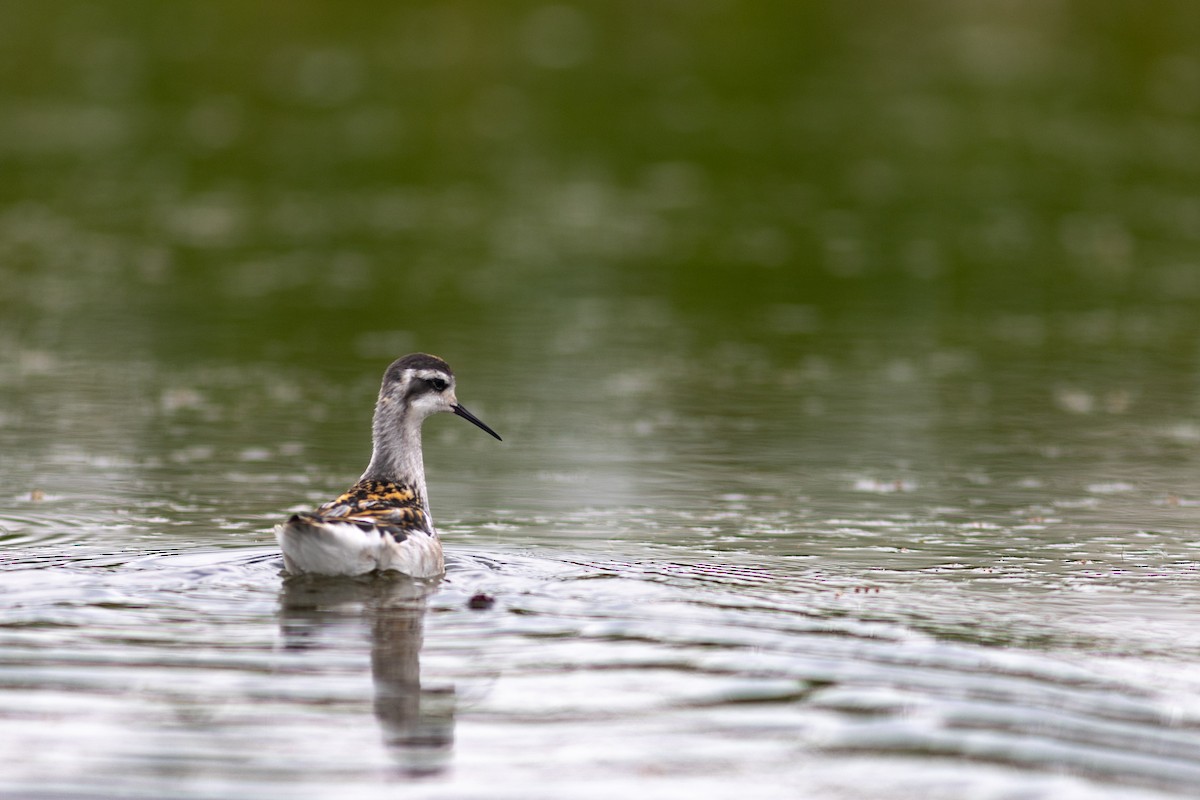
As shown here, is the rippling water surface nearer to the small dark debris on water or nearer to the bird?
the small dark debris on water

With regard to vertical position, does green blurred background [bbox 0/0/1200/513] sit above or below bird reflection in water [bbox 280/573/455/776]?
above

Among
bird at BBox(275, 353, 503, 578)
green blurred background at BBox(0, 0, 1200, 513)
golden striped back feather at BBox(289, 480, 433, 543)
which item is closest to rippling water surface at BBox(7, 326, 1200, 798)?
bird at BBox(275, 353, 503, 578)

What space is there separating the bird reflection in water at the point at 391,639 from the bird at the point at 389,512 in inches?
5.5

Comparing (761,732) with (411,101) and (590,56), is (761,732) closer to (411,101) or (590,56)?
(411,101)

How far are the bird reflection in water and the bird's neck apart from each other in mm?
1657

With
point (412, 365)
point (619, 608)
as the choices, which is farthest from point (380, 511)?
point (619, 608)

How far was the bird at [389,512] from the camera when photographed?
11.4 metres

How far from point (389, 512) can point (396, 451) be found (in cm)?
132

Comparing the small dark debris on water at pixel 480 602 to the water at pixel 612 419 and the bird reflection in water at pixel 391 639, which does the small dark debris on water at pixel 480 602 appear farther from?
the bird reflection in water at pixel 391 639

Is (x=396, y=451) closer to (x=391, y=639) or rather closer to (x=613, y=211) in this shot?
(x=391, y=639)

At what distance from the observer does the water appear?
8.80m

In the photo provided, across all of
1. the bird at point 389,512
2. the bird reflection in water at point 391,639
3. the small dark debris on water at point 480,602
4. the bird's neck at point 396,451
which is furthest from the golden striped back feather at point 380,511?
the small dark debris on water at point 480,602

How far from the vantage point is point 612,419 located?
18.2 metres

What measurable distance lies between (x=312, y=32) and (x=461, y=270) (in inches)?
934
